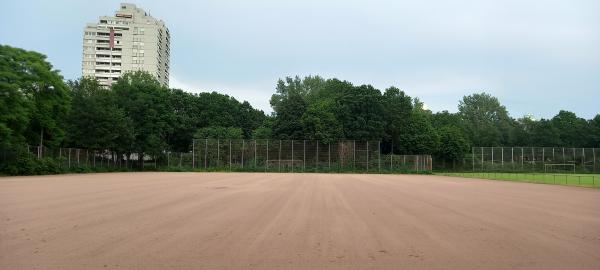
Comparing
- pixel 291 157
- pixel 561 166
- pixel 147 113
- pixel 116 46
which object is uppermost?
pixel 116 46

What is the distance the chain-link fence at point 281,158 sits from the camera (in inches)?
2280

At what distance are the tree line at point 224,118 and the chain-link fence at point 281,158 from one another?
2.38 metres

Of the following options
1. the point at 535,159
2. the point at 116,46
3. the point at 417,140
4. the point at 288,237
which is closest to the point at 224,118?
the point at 417,140

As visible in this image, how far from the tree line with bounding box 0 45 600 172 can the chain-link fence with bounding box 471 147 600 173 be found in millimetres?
6720

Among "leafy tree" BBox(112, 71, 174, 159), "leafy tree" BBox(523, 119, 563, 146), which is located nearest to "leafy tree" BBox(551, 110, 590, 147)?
"leafy tree" BBox(523, 119, 563, 146)

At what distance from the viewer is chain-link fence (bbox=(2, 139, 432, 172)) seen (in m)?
57.9

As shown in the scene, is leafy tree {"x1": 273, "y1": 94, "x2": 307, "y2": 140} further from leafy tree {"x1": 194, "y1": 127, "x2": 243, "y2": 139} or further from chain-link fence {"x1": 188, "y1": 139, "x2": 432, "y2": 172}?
chain-link fence {"x1": 188, "y1": 139, "x2": 432, "y2": 172}

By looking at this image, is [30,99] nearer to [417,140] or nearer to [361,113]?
[361,113]

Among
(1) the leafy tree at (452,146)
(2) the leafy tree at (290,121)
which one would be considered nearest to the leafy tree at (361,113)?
(2) the leafy tree at (290,121)

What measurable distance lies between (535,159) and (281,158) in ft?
121

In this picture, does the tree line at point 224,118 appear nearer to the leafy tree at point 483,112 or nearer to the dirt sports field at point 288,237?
the leafy tree at point 483,112

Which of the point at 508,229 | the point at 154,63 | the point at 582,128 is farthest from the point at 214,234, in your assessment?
the point at 154,63

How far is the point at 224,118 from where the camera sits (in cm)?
7881

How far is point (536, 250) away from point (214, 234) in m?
5.25
